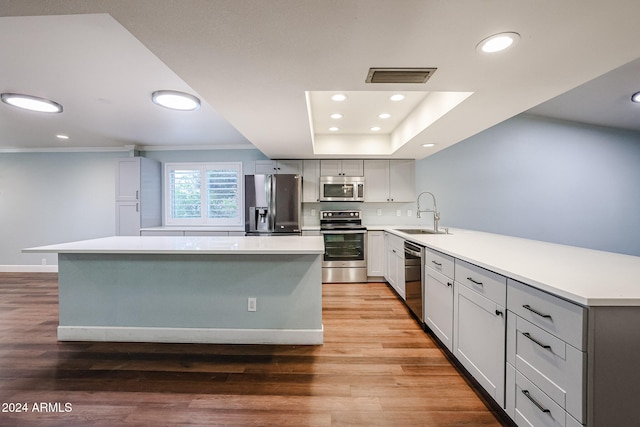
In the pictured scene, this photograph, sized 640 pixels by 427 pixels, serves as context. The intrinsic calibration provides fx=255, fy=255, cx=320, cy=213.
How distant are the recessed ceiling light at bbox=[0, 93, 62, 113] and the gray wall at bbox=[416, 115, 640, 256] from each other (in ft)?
19.3

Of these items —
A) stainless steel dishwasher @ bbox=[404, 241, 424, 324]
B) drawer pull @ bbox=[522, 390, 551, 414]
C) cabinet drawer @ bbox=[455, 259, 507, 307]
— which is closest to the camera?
drawer pull @ bbox=[522, 390, 551, 414]

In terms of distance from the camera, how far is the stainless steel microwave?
4383 mm

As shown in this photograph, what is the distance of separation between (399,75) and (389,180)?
3.02m

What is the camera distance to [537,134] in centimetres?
414

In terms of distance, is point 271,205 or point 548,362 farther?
point 271,205

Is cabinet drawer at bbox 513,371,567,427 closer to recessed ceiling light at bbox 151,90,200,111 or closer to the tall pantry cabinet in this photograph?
recessed ceiling light at bbox 151,90,200,111

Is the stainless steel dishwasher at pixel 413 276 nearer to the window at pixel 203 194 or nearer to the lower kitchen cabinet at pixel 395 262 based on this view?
the lower kitchen cabinet at pixel 395 262

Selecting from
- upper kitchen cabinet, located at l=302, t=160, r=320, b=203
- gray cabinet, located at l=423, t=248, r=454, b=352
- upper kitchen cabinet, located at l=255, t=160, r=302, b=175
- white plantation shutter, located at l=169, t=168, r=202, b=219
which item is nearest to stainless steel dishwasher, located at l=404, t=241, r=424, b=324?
gray cabinet, located at l=423, t=248, r=454, b=352

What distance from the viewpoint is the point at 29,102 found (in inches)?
105

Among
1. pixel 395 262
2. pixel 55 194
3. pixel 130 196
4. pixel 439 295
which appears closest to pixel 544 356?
pixel 439 295

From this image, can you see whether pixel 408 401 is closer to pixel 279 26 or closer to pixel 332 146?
pixel 279 26

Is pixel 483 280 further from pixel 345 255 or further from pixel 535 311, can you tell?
pixel 345 255

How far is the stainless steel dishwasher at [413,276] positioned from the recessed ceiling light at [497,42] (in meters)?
1.75

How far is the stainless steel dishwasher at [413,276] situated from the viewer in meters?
2.64
